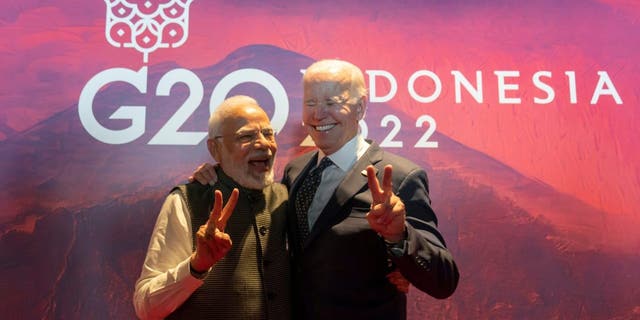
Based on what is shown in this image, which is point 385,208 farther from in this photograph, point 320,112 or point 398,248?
point 320,112

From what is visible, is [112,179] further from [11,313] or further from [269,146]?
[269,146]

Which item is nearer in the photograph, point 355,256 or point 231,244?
point 231,244

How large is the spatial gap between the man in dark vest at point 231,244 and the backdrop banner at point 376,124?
28.4 inches

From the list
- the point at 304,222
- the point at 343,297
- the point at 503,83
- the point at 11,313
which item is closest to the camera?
the point at 343,297

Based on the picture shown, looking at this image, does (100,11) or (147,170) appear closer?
(147,170)

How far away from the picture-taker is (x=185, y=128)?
264 centimetres

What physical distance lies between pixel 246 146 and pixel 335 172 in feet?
1.06

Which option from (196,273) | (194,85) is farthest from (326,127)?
(194,85)

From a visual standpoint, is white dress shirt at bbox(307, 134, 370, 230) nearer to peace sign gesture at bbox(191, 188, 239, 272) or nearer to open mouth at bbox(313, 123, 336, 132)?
open mouth at bbox(313, 123, 336, 132)

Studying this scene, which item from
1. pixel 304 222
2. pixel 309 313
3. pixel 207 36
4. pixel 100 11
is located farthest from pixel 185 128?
pixel 309 313

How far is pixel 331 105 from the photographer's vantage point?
1907 millimetres

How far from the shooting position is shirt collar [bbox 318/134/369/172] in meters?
1.89

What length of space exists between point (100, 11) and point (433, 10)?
1.72m

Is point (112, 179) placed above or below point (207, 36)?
below
